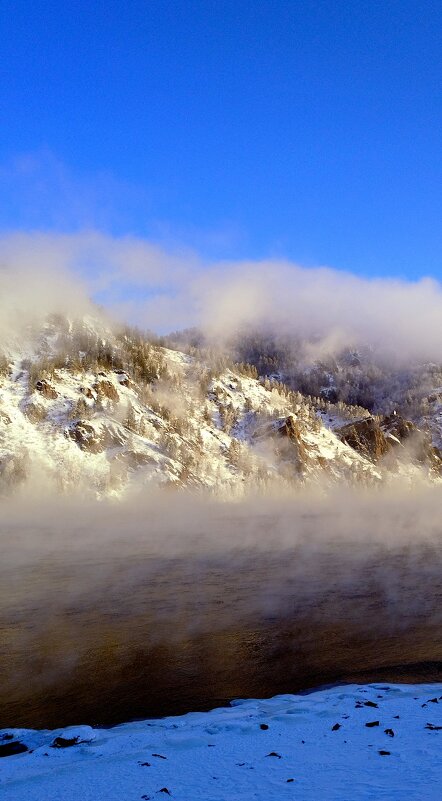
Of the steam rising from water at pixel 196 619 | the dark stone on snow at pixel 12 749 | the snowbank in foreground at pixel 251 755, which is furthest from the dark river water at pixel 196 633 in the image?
the snowbank in foreground at pixel 251 755

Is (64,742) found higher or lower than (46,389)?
lower

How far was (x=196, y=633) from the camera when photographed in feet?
113

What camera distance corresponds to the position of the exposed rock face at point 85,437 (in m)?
183

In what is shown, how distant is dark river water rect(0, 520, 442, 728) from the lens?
2431 centimetres

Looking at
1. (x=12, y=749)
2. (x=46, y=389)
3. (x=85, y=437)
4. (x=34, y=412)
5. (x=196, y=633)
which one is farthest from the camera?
(x=46, y=389)

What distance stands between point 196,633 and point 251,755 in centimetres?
1921

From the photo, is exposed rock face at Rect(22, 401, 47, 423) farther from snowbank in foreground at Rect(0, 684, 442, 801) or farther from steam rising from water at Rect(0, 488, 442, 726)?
snowbank in foreground at Rect(0, 684, 442, 801)

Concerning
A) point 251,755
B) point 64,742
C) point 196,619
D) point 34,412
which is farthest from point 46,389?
point 251,755

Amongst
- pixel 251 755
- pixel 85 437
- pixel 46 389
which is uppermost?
pixel 46 389

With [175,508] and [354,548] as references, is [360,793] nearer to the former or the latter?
[354,548]

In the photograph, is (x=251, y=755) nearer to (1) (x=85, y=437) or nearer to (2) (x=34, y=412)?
(1) (x=85, y=437)

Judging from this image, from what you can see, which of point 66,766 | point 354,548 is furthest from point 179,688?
point 354,548

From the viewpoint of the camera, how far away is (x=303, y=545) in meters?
86.1

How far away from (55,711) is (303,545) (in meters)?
67.5
